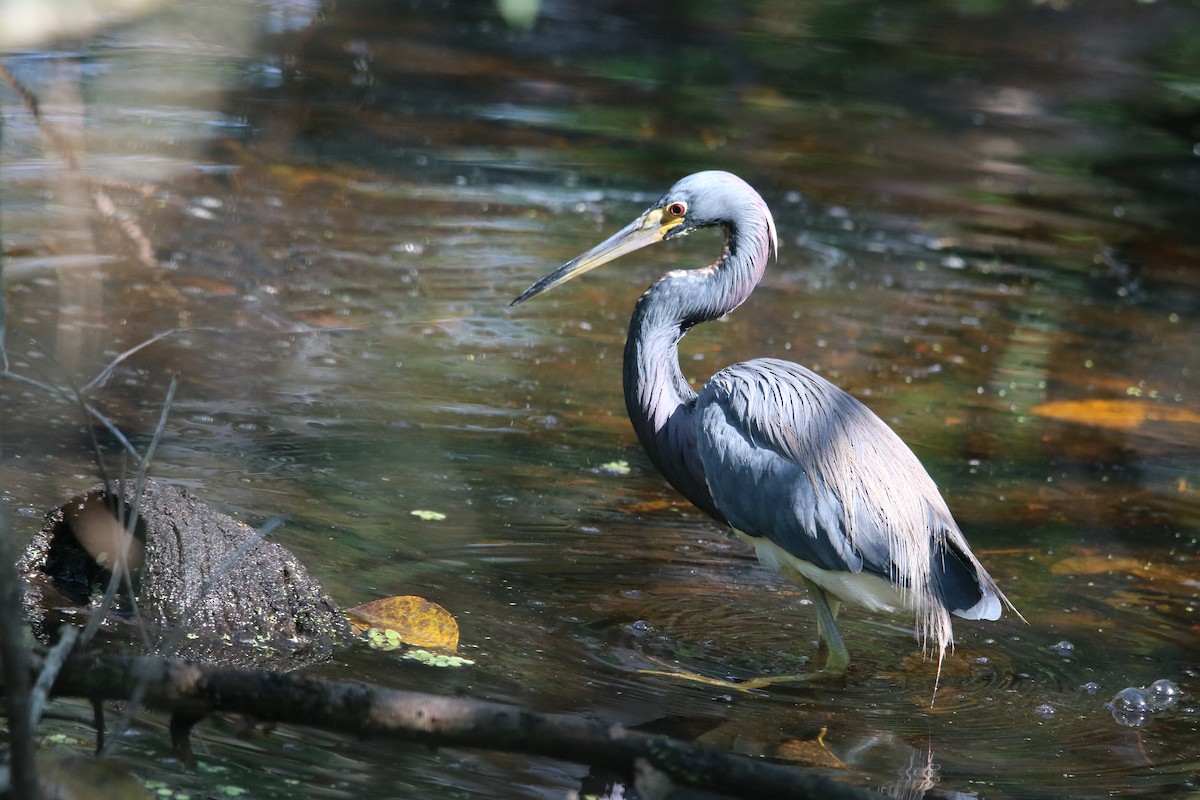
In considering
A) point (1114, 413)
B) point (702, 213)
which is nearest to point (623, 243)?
point (702, 213)

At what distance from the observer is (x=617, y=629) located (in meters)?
4.89

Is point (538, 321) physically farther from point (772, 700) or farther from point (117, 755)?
point (117, 755)

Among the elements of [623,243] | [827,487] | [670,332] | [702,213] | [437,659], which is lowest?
[437,659]

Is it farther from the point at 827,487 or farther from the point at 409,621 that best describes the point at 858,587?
the point at 409,621

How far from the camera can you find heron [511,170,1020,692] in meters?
4.78

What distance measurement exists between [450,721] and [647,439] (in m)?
2.70

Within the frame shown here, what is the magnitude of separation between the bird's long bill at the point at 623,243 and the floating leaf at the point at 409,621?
1414 millimetres

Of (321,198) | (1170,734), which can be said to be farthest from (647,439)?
(321,198)

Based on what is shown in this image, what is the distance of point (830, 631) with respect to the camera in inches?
189

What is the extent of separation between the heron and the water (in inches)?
12.0

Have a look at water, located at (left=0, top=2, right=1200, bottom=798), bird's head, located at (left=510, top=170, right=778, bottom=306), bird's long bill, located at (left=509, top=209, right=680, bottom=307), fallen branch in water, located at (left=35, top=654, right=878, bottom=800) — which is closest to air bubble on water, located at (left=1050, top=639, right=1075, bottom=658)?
water, located at (left=0, top=2, right=1200, bottom=798)

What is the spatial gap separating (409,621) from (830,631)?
142cm

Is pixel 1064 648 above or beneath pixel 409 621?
beneath

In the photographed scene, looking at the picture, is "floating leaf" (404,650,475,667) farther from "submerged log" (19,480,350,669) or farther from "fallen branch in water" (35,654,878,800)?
"fallen branch in water" (35,654,878,800)
